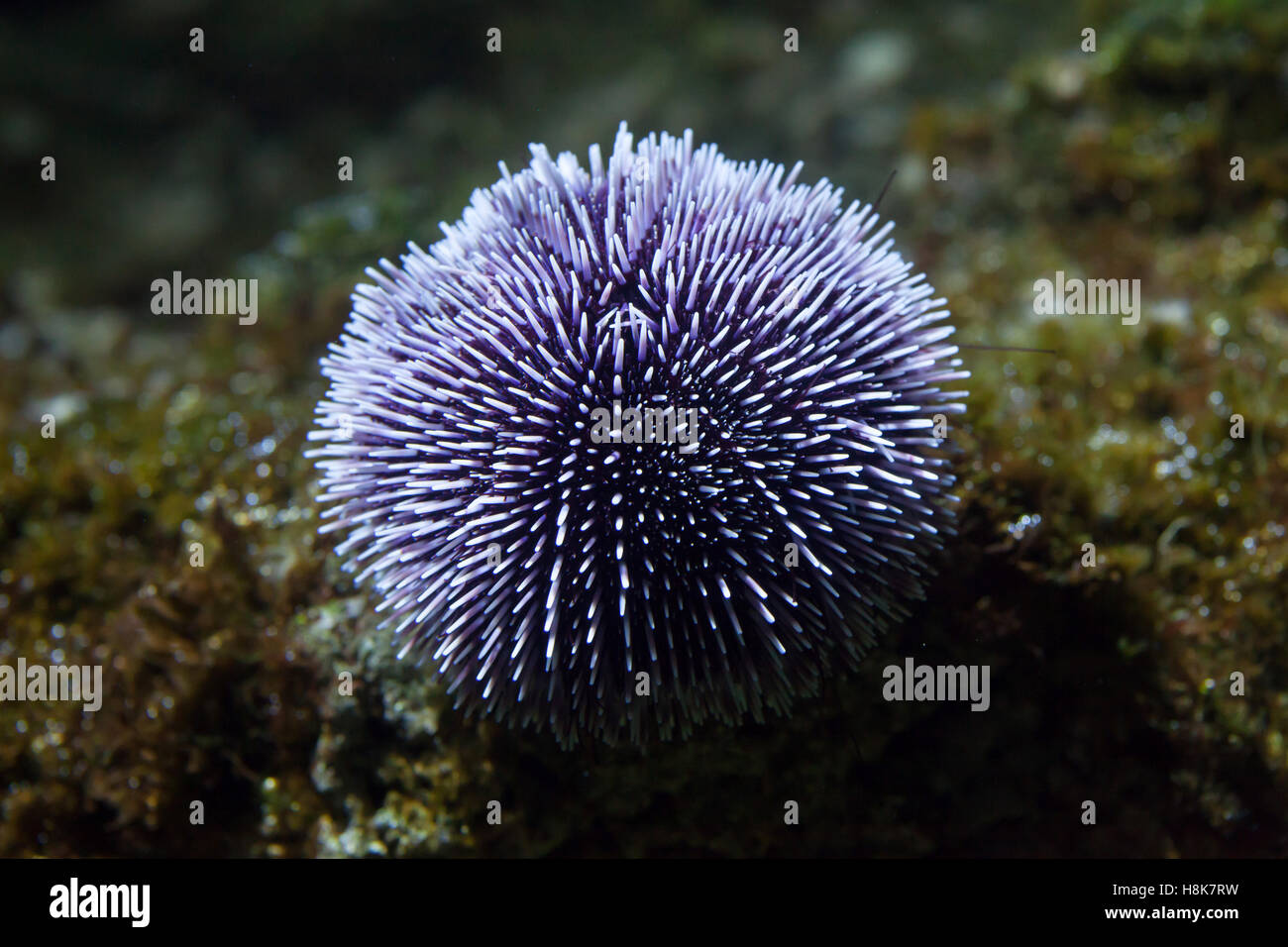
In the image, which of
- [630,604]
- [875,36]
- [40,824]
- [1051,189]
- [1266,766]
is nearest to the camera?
[630,604]

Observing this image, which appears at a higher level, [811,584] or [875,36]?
[875,36]

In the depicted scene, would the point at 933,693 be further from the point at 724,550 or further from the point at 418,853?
the point at 418,853

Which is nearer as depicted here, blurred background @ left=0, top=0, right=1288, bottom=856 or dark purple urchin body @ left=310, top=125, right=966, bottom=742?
dark purple urchin body @ left=310, top=125, right=966, bottom=742

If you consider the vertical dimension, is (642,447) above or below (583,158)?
below

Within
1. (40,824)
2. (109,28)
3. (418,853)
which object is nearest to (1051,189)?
(418,853)
